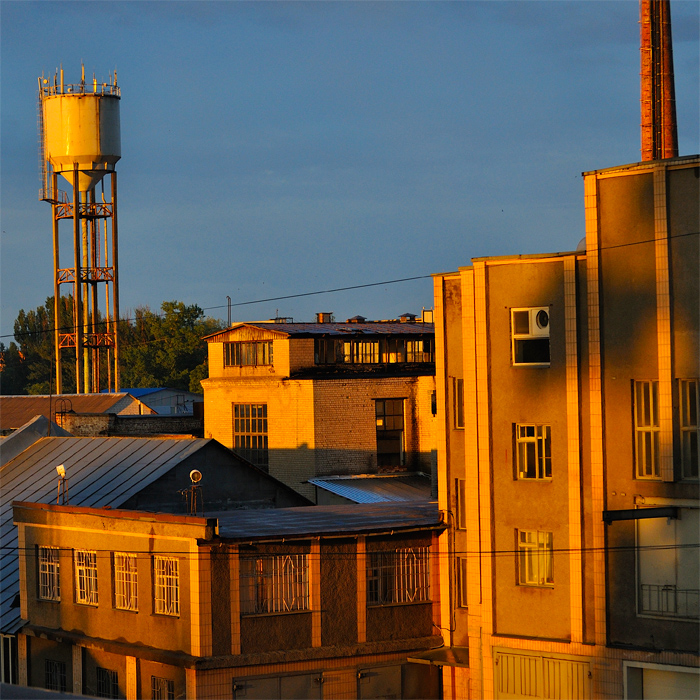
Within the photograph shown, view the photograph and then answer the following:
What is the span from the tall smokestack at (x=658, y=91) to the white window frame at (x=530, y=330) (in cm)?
1015

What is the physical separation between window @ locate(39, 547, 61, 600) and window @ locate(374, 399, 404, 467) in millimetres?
20680

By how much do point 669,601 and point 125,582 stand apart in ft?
41.6

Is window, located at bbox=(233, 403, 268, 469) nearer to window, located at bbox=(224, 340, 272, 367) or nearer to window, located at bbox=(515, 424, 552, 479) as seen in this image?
window, located at bbox=(224, 340, 272, 367)

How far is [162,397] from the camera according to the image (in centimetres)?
8194

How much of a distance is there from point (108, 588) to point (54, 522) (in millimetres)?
2668

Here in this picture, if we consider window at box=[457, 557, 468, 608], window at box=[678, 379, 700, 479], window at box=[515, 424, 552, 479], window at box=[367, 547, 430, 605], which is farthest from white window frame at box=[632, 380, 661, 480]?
window at box=[367, 547, 430, 605]

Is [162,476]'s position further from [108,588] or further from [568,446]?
[568,446]

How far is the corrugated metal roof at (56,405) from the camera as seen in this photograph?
6247 centimetres

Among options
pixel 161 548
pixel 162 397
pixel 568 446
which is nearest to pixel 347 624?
pixel 161 548

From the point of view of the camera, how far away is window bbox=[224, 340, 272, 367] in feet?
164

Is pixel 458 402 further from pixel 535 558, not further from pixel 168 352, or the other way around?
pixel 168 352

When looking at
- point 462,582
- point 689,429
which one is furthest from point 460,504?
point 689,429

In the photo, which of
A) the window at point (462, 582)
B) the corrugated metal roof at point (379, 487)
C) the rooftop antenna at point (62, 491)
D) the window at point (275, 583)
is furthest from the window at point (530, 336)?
the corrugated metal roof at point (379, 487)

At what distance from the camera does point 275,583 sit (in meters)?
26.9
